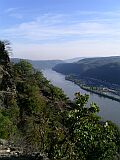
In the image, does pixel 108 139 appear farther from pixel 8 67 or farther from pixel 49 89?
pixel 49 89

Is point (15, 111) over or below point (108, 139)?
below

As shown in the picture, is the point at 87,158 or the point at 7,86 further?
the point at 7,86

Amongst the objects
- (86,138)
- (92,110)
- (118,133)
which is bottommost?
(118,133)

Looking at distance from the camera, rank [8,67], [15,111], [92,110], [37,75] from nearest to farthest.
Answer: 1. [92,110]
2. [15,111]
3. [8,67]
4. [37,75]

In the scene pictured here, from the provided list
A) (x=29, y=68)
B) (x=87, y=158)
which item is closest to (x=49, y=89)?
(x=29, y=68)

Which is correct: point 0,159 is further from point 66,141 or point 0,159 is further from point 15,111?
point 15,111

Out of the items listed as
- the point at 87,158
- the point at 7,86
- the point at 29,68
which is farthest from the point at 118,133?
the point at 87,158

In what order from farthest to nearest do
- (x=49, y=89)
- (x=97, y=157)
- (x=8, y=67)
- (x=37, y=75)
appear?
(x=37, y=75)
(x=49, y=89)
(x=8, y=67)
(x=97, y=157)

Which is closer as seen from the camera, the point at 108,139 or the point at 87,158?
the point at 108,139

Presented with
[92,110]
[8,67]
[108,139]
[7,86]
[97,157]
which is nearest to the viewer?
[92,110]
